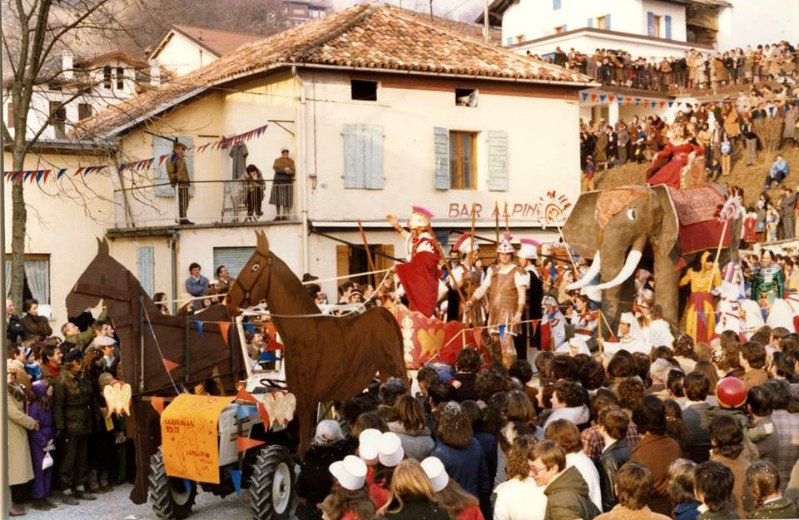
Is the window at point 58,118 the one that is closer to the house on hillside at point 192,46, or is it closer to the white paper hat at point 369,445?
the house on hillside at point 192,46

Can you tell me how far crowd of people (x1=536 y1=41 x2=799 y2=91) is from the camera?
13109mm

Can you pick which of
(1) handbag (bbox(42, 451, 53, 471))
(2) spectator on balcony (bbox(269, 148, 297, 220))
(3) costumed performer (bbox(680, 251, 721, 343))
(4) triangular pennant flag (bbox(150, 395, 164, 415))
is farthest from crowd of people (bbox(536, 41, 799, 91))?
(1) handbag (bbox(42, 451, 53, 471))

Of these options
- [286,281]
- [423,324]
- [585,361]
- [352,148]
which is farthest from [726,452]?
[352,148]

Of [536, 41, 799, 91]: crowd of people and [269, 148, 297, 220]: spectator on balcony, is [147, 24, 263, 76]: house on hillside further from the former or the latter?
[536, 41, 799, 91]: crowd of people

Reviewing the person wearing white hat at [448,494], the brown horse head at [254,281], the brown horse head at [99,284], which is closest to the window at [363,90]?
the brown horse head at [254,281]

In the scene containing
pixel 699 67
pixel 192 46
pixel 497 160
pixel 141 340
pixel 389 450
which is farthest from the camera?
pixel 497 160

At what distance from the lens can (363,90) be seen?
1912 cm

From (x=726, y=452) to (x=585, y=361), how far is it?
223cm

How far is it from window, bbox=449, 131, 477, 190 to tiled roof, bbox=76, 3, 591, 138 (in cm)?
120

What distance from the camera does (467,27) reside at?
20703 millimetres

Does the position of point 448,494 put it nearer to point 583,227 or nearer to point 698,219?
point 698,219

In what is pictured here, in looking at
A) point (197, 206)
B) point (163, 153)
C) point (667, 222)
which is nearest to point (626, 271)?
point (667, 222)

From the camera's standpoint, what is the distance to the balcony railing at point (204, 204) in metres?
17.2

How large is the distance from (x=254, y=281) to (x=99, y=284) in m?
1.07
